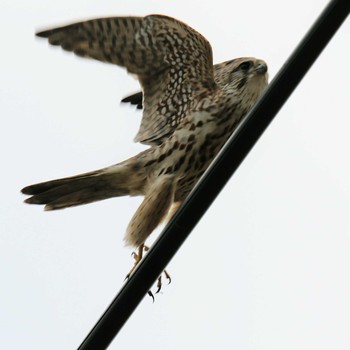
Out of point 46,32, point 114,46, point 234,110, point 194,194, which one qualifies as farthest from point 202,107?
point 194,194

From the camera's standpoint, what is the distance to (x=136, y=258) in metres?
5.37

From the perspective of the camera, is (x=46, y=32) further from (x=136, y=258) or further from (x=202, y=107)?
(x=136, y=258)

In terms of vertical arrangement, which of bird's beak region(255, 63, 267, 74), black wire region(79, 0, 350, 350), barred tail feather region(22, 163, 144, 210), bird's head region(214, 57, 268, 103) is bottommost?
barred tail feather region(22, 163, 144, 210)

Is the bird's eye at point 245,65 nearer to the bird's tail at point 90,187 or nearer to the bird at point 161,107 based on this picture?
the bird at point 161,107

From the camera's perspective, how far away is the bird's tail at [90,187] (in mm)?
5258

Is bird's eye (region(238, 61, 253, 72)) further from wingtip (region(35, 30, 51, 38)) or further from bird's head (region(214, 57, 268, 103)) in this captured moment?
wingtip (region(35, 30, 51, 38))

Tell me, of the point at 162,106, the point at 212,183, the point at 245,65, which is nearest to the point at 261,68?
the point at 245,65

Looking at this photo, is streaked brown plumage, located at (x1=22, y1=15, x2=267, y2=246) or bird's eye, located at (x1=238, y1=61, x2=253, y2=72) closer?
streaked brown plumage, located at (x1=22, y1=15, x2=267, y2=246)

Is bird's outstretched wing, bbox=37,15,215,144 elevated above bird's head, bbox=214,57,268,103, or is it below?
below

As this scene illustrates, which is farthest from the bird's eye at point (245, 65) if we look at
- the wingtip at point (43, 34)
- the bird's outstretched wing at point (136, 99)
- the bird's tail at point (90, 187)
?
the wingtip at point (43, 34)

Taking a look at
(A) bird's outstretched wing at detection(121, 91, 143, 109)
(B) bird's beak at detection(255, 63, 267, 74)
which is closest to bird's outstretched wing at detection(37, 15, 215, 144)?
(B) bird's beak at detection(255, 63, 267, 74)

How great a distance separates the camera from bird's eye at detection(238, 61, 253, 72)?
5.71 meters

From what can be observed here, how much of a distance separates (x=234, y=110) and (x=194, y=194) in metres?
2.41

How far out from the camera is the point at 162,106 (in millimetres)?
5859
